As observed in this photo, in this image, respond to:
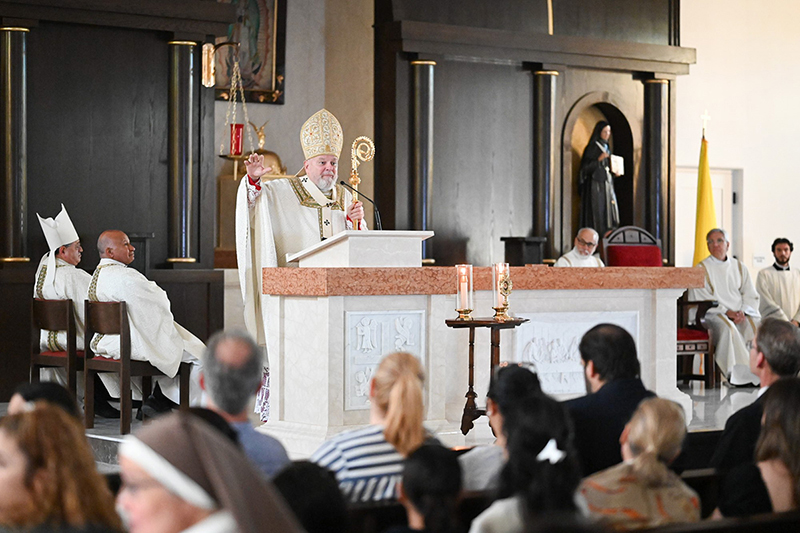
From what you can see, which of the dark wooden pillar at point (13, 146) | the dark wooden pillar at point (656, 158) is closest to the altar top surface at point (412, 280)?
the dark wooden pillar at point (13, 146)

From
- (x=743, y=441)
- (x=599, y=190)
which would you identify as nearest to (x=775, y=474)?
(x=743, y=441)

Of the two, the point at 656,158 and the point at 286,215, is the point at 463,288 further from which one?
the point at 656,158

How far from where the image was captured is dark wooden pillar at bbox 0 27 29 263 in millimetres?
8016

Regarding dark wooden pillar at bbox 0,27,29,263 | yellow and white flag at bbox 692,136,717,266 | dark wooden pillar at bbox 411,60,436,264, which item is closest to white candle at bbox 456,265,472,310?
dark wooden pillar at bbox 0,27,29,263

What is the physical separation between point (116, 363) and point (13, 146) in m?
2.56

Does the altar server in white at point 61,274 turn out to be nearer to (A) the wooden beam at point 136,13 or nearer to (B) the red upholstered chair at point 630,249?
(A) the wooden beam at point 136,13

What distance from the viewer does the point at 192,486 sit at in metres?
1.66

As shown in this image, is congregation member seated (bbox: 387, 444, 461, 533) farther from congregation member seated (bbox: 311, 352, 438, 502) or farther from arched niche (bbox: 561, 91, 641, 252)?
arched niche (bbox: 561, 91, 641, 252)

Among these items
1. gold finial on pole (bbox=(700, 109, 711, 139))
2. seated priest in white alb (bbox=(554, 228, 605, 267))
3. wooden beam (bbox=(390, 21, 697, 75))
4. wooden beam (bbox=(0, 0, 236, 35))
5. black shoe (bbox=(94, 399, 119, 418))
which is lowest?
black shoe (bbox=(94, 399, 119, 418))

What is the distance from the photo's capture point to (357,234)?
588 cm

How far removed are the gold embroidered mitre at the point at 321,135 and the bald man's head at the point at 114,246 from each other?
4.80ft

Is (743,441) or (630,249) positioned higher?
(630,249)

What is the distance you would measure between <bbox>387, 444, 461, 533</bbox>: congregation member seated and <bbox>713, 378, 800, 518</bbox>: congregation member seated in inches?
40.7

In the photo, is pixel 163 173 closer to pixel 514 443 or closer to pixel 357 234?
pixel 357 234
